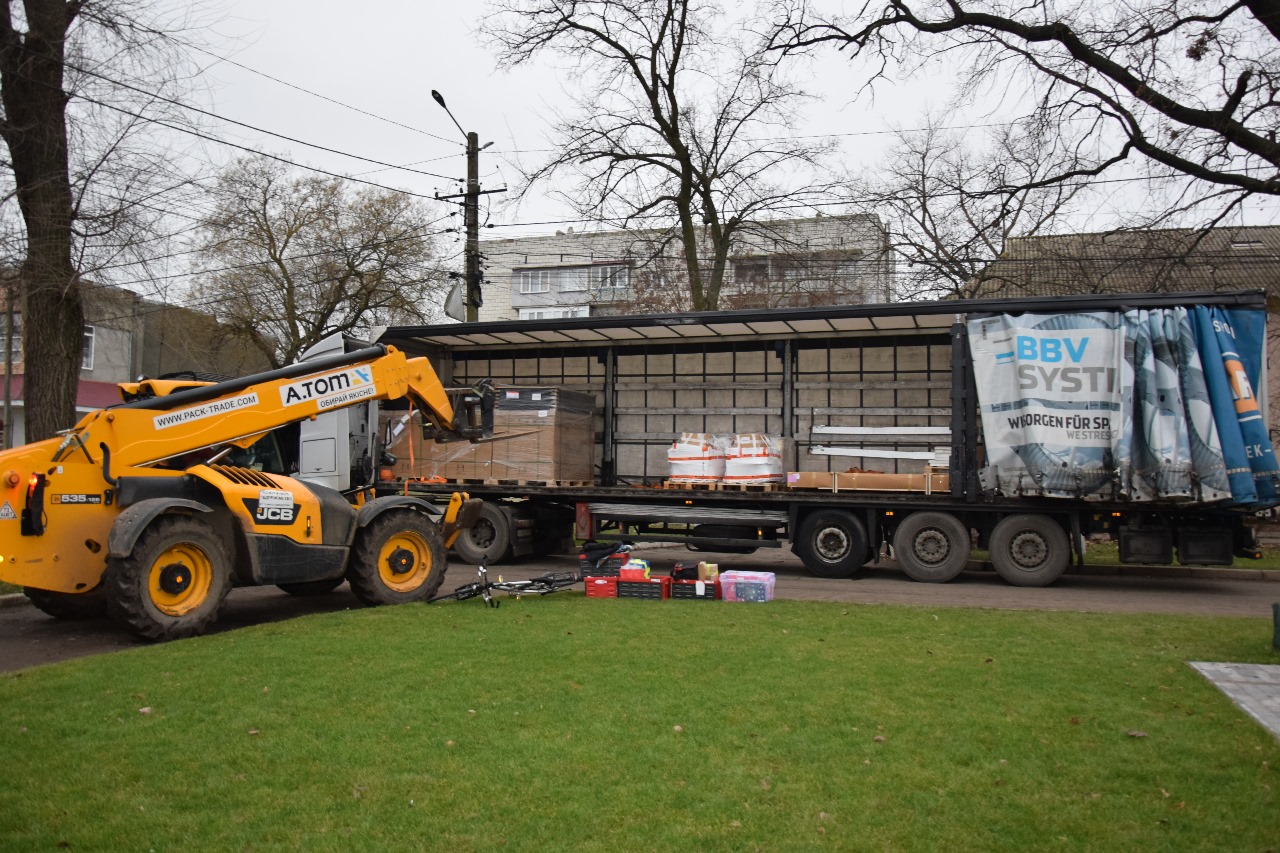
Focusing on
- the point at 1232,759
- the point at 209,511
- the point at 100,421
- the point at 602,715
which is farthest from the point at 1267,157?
the point at 100,421

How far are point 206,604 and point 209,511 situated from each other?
857 millimetres

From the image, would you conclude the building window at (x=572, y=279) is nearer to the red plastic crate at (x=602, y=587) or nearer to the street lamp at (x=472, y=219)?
the street lamp at (x=472, y=219)

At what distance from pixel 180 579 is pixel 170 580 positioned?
111 mm

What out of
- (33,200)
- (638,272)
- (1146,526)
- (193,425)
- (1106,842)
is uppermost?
Result: (638,272)

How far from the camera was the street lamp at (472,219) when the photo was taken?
23141 millimetres

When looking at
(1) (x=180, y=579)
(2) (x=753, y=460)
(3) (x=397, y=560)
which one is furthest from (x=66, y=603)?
(2) (x=753, y=460)

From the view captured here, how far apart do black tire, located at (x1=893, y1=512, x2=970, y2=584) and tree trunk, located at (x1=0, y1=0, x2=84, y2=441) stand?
459 inches

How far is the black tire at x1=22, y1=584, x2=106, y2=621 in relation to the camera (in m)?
10.1

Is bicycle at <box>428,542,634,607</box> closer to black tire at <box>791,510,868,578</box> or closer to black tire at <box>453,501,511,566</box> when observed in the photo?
black tire at <box>791,510,868,578</box>

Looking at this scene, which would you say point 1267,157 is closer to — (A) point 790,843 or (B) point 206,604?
(A) point 790,843

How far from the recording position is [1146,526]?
13.4m

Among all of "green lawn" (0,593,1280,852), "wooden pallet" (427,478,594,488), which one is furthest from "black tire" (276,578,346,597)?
"wooden pallet" (427,478,594,488)

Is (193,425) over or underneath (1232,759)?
over

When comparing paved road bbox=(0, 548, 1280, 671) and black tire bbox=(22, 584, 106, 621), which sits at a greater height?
black tire bbox=(22, 584, 106, 621)
